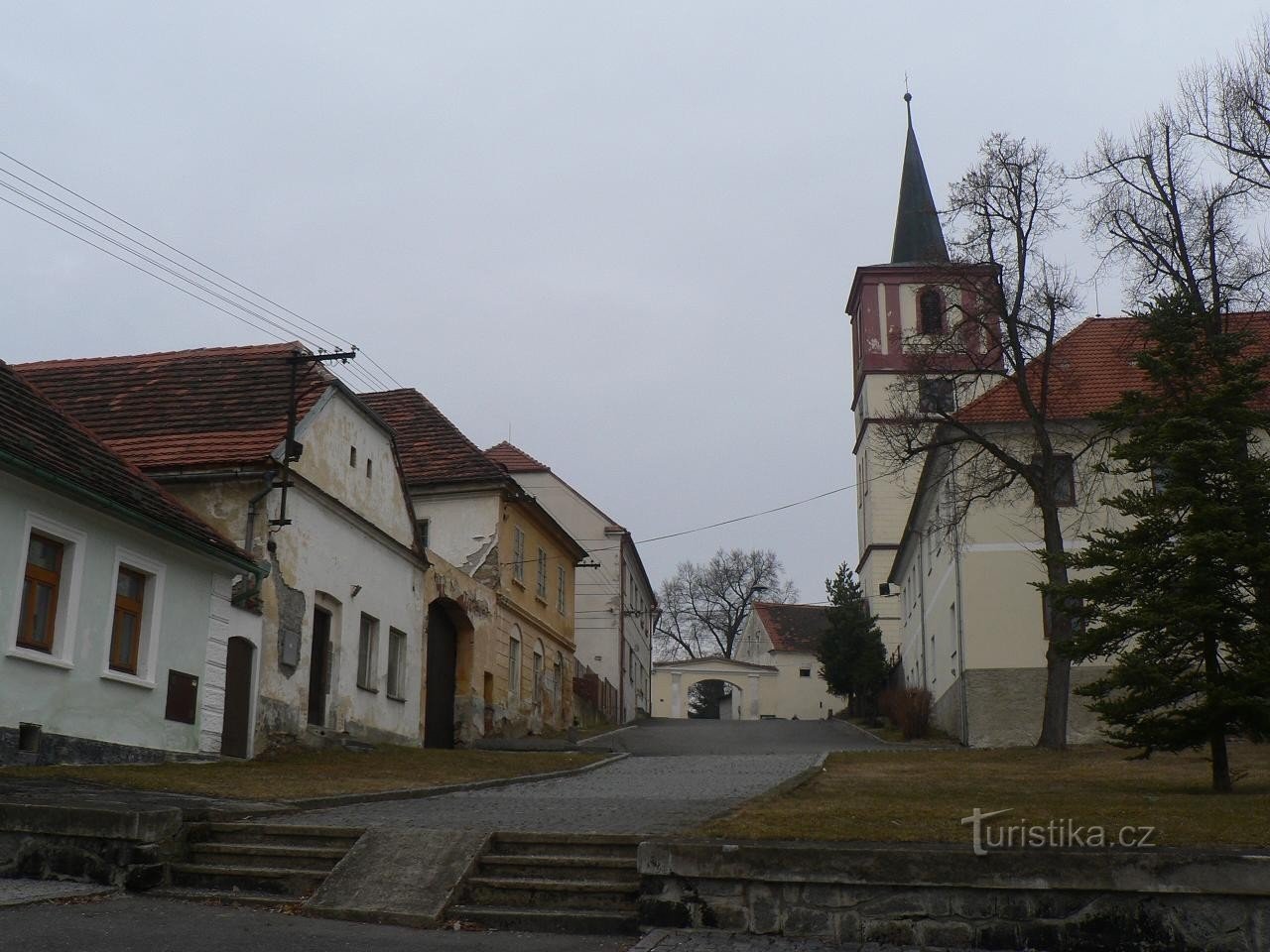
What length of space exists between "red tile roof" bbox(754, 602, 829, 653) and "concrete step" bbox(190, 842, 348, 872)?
6665 cm

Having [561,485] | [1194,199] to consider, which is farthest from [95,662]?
[561,485]

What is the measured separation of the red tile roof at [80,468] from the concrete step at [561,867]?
831cm

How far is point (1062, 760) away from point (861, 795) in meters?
10.0

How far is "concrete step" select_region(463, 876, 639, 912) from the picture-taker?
9391 mm

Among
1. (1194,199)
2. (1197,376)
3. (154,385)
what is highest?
Result: (1194,199)

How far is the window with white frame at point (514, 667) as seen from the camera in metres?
34.0

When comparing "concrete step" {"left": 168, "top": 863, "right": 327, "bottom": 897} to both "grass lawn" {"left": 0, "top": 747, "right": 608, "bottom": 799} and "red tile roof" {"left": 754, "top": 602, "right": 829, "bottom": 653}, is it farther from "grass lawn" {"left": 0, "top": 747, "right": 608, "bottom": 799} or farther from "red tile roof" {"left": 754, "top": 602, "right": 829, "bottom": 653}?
"red tile roof" {"left": 754, "top": 602, "right": 829, "bottom": 653}

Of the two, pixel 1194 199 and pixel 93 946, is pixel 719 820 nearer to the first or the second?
pixel 93 946

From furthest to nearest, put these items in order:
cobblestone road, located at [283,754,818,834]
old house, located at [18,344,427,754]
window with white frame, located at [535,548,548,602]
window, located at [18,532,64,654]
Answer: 1. window with white frame, located at [535,548,548,602]
2. old house, located at [18,344,427,754]
3. window, located at [18,532,64,654]
4. cobblestone road, located at [283,754,818,834]

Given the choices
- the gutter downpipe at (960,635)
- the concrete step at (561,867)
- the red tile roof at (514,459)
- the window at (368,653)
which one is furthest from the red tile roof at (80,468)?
the red tile roof at (514,459)

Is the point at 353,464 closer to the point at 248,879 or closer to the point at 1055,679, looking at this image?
the point at 1055,679

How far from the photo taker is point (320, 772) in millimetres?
18688

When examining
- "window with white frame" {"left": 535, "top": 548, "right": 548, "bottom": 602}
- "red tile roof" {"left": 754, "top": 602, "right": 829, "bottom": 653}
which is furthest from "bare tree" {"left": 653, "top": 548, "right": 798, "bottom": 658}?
"window with white frame" {"left": 535, "top": 548, "right": 548, "bottom": 602}

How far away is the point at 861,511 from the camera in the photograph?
2539 inches
